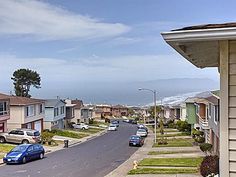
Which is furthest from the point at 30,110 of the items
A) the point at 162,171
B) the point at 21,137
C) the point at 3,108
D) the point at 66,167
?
the point at 162,171

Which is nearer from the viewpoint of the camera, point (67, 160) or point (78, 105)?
point (67, 160)

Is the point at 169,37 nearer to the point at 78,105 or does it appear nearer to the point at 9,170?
the point at 9,170

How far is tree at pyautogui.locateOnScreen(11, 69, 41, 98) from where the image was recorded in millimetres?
96750

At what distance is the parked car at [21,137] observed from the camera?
4378cm

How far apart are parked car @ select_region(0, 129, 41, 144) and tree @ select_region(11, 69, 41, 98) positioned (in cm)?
5270

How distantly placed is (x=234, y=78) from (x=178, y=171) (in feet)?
63.0

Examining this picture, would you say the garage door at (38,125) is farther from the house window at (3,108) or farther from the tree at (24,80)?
the tree at (24,80)

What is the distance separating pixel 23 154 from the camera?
100 ft

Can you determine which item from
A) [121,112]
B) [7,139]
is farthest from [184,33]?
[121,112]

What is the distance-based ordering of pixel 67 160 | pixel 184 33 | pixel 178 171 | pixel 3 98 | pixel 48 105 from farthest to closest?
pixel 48 105
pixel 3 98
pixel 67 160
pixel 178 171
pixel 184 33

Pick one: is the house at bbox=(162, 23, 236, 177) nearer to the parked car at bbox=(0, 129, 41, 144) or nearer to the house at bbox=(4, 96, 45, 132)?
the parked car at bbox=(0, 129, 41, 144)

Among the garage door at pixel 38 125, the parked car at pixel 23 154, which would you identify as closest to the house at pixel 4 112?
the garage door at pixel 38 125

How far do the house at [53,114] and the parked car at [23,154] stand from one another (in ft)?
104

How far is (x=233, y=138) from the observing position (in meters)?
5.70
